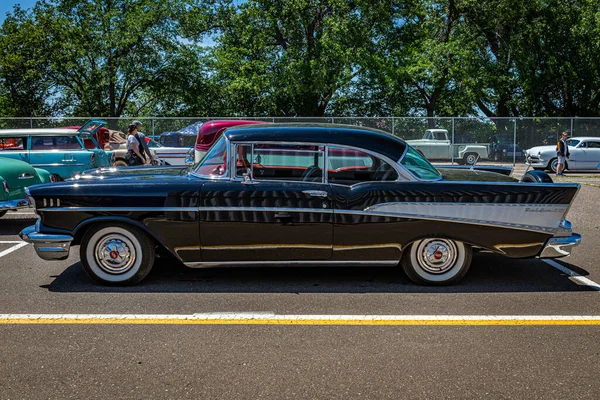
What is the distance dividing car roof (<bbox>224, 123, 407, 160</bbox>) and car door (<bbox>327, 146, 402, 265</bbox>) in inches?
3.1

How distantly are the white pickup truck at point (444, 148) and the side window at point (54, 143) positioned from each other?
50.6 ft

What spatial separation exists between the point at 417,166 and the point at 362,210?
73cm

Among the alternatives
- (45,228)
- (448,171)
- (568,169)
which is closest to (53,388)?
(45,228)

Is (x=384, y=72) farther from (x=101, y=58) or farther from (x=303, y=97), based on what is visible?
(x=101, y=58)

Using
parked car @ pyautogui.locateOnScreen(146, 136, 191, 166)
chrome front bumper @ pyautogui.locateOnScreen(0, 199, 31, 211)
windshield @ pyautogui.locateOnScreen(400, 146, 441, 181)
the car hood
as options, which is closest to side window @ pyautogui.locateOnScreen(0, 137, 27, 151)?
chrome front bumper @ pyautogui.locateOnScreen(0, 199, 31, 211)

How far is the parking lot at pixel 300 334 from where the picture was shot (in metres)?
3.47

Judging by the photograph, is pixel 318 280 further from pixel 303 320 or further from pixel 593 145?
pixel 593 145

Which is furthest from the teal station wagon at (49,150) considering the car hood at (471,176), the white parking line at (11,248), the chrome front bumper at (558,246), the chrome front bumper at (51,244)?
the chrome front bumper at (558,246)

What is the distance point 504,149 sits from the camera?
88.2 feet

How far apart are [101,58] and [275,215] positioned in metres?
31.3

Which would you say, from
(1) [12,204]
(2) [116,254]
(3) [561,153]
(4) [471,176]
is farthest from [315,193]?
(3) [561,153]

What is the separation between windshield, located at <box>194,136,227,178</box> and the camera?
546 centimetres

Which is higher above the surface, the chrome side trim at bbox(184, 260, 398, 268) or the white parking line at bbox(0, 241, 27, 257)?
the chrome side trim at bbox(184, 260, 398, 268)

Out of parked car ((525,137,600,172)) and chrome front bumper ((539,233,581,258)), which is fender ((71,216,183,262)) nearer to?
chrome front bumper ((539,233,581,258))
